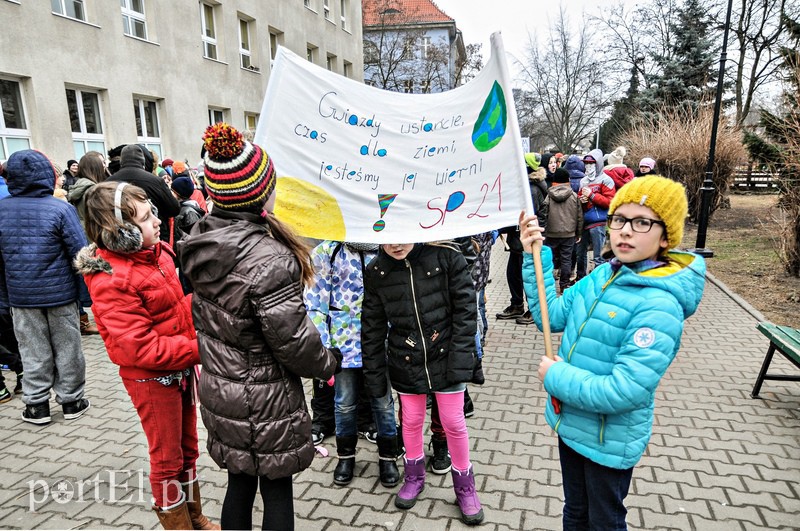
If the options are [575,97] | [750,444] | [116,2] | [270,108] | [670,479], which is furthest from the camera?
[575,97]

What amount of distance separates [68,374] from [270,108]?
131 inches

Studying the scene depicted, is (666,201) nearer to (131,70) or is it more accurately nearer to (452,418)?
(452,418)

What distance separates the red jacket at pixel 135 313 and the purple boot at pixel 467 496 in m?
1.65

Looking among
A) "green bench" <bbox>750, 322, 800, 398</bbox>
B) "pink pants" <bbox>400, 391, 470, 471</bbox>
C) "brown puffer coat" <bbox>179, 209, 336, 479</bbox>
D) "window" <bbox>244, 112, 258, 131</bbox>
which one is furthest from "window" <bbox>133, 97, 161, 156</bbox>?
"green bench" <bbox>750, 322, 800, 398</bbox>

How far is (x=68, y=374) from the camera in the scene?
4449mm

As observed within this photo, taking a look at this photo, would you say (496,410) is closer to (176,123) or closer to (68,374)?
(68,374)

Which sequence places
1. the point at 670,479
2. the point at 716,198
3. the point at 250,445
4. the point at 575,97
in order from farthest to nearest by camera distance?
the point at 575,97, the point at 716,198, the point at 670,479, the point at 250,445

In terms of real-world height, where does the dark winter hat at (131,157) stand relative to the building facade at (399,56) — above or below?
below

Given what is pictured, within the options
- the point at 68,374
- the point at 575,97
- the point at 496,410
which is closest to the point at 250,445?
the point at 496,410

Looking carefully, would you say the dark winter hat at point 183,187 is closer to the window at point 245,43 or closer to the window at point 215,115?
the window at point 215,115

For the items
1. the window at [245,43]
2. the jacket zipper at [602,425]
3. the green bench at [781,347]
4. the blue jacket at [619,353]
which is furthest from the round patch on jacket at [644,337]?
the window at [245,43]

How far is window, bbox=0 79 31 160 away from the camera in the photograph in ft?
36.8

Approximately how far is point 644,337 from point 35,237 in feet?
14.7

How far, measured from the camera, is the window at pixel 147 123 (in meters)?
15.0
